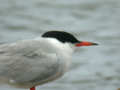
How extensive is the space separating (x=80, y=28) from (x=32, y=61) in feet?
18.4

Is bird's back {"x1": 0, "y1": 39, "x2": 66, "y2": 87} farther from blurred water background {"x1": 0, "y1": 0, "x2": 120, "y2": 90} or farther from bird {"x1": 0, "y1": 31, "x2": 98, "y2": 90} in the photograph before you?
blurred water background {"x1": 0, "y1": 0, "x2": 120, "y2": 90}

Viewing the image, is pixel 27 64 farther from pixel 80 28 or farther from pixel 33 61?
pixel 80 28

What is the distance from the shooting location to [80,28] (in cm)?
1157

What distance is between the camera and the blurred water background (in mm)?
9219

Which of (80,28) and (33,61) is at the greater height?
(80,28)

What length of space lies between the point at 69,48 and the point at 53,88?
268 centimetres

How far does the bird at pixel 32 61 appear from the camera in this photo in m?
6.00

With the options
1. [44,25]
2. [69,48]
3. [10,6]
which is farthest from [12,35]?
[69,48]

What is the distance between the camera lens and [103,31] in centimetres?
1137

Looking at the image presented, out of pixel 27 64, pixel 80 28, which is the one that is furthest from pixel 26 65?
pixel 80 28

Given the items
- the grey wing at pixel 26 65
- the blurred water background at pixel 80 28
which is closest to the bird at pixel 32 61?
the grey wing at pixel 26 65

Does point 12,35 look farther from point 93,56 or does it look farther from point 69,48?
point 69,48

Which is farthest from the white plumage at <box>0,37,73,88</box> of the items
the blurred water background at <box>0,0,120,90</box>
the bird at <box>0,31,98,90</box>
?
the blurred water background at <box>0,0,120,90</box>

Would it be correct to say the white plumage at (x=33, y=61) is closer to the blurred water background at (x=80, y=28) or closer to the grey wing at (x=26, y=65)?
the grey wing at (x=26, y=65)
